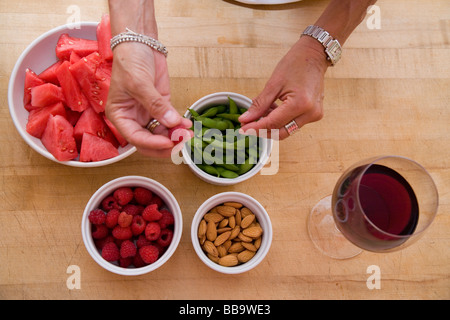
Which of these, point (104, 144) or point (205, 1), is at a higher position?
point (205, 1)

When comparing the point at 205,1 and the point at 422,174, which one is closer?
the point at 422,174

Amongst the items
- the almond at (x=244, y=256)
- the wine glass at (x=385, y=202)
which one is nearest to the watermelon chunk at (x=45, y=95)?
the almond at (x=244, y=256)

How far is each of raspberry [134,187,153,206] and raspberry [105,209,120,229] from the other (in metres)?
0.07

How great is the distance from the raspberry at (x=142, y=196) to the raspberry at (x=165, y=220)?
6 centimetres

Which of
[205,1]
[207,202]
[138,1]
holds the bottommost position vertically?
[207,202]

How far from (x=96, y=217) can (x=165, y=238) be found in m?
0.19

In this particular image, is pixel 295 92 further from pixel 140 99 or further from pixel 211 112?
pixel 140 99

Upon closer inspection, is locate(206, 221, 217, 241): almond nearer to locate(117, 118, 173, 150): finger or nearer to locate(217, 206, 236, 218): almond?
locate(217, 206, 236, 218): almond

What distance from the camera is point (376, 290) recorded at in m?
1.18

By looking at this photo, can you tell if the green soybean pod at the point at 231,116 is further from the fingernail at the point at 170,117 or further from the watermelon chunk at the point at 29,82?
the watermelon chunk at the point at 29,82

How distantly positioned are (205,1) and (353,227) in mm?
847

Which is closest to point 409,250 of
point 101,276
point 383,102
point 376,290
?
point 376,290

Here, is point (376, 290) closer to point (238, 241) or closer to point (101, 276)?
point (238, 241)

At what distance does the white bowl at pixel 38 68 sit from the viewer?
1060 millimetres
